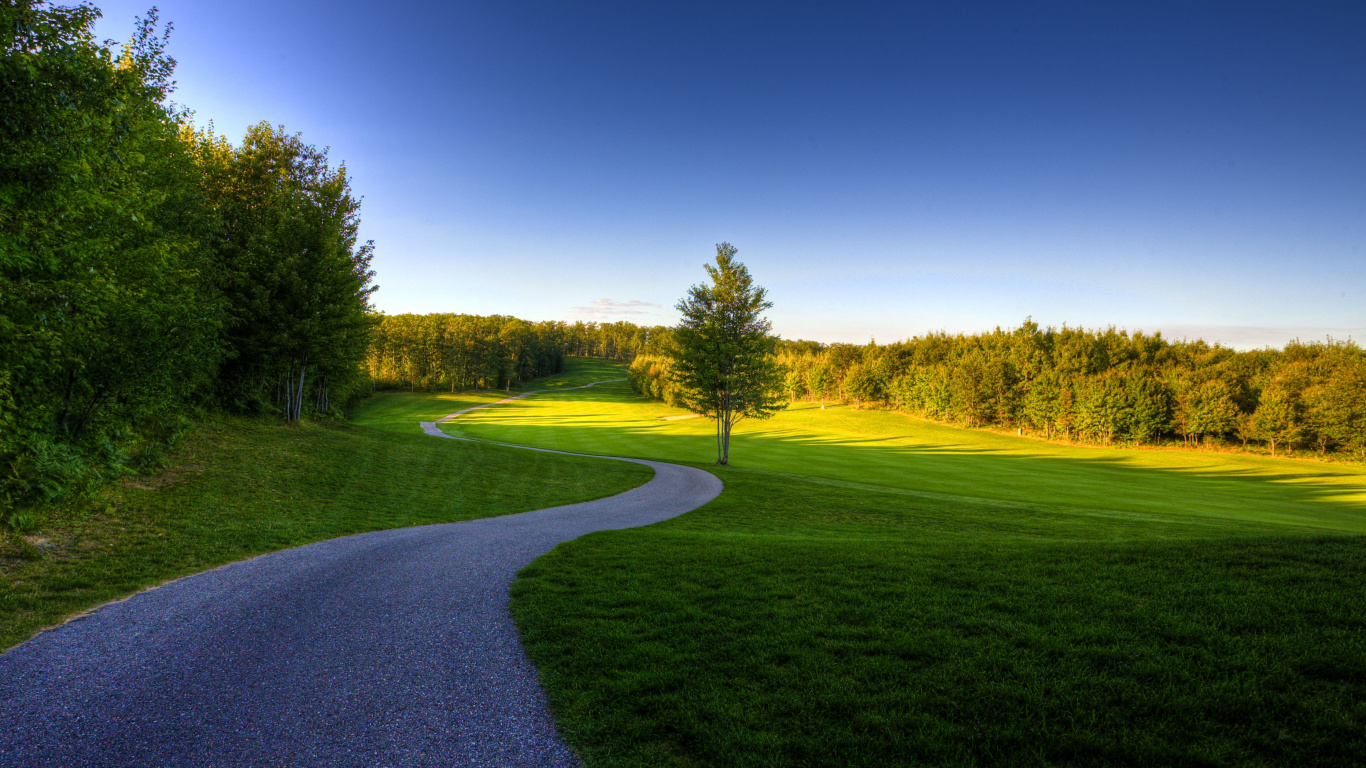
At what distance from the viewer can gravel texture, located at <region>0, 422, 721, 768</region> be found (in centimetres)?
398

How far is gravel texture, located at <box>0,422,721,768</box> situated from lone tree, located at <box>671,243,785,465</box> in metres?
19.6

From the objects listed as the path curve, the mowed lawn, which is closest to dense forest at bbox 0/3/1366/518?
the path curve

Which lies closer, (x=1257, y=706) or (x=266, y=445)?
(x=1257, y=706)

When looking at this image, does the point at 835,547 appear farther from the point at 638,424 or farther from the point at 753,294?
the point at 638,424

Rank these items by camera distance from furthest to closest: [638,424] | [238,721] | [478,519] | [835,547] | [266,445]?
[638,424] < [266,445] < [478,519] < [835,547] < [238,721]

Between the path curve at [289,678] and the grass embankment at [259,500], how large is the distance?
1.13 m

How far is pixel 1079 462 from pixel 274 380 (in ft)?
179

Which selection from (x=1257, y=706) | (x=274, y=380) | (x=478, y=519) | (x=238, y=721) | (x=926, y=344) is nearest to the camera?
(x=1257, y=706)

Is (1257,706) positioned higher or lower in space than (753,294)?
lower

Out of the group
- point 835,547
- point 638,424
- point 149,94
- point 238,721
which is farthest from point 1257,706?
point 638,424

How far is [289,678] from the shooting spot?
5.11 m

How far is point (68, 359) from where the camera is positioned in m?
10.6

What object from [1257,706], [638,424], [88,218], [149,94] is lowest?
[638,424]

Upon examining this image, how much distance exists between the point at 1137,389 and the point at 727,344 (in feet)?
165
